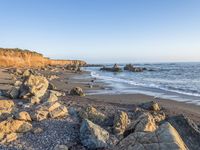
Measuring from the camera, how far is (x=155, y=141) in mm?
5176

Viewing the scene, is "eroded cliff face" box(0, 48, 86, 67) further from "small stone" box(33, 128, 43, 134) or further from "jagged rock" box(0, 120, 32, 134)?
"small stone" box(33, 128, 43, 134)

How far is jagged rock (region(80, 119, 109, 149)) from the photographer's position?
27.9ft

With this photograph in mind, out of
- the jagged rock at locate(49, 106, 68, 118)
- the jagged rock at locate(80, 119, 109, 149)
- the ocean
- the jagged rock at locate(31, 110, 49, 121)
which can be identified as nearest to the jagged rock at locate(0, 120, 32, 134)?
the jagged rock at locate(31, 110, 49, 121)

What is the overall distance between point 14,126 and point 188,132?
18.8 ft

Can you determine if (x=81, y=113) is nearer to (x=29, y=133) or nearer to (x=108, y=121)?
(x=108, y=121)

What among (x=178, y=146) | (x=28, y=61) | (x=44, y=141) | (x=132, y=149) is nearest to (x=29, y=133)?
(x=44, y=141)

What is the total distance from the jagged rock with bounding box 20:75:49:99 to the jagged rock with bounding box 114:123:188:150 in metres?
11.5

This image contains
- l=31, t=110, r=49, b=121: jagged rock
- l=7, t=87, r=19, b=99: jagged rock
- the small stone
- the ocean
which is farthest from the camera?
the ocean

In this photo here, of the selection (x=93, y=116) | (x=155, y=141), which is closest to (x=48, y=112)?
(x=93, y=116)

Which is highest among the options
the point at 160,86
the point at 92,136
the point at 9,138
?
the point at 92,136

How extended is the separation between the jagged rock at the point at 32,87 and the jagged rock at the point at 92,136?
792 centimetres

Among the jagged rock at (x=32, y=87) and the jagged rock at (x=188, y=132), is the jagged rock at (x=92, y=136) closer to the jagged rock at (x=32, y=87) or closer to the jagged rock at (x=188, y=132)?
the jagged rock at (x=188, y=132)

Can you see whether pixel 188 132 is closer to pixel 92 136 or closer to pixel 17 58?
pixel 92 136

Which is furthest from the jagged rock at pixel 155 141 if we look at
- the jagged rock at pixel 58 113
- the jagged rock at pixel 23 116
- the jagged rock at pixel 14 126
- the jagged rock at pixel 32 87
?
the jagged rock at pixel 32 87
